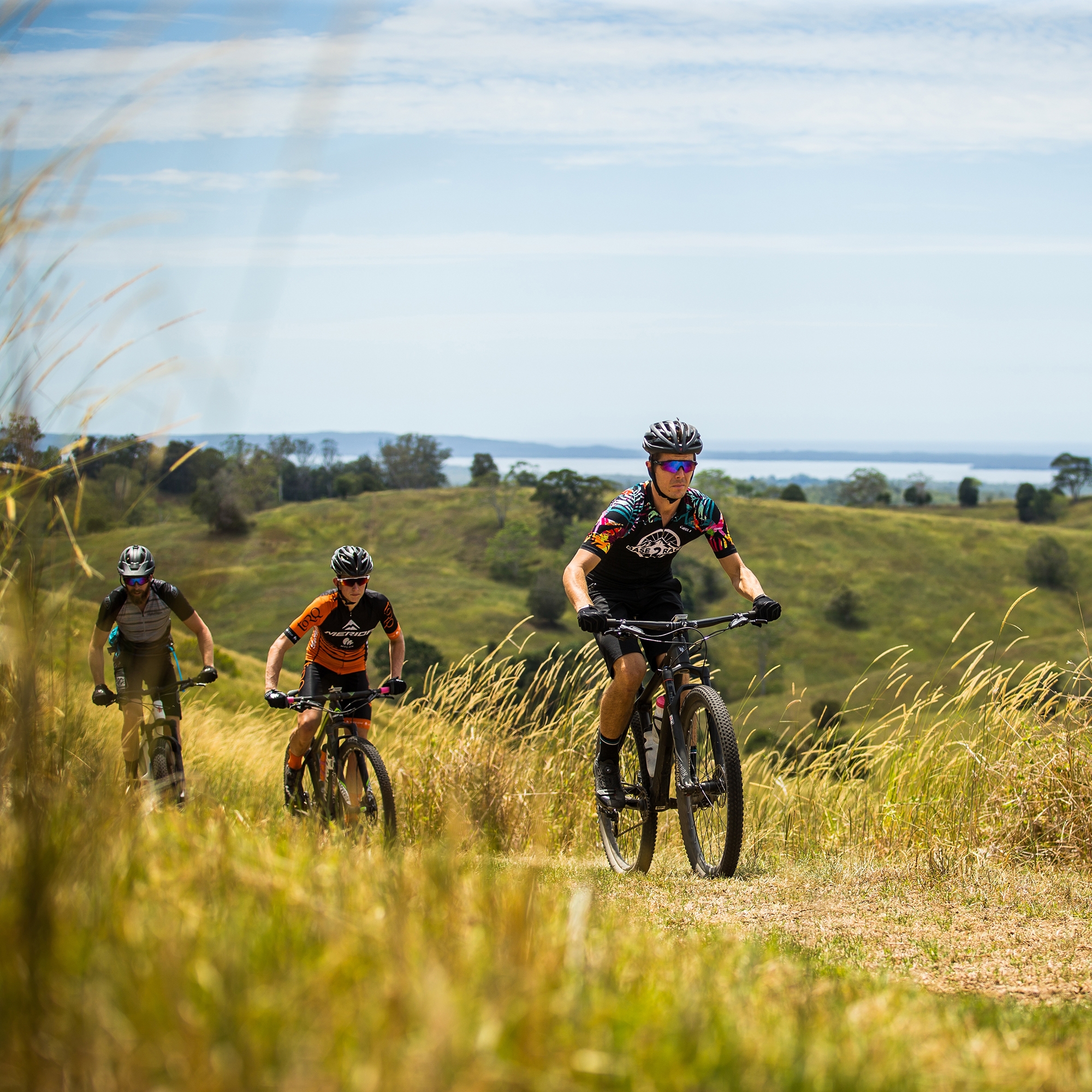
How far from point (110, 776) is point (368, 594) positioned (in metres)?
4.57

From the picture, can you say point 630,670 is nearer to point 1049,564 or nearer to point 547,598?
point 547,598

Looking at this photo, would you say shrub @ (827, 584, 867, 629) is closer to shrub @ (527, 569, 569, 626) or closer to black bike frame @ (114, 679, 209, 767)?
shrub @ (527, 569, 569, 626)

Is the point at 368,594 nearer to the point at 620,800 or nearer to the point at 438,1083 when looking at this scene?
the point at 620,800

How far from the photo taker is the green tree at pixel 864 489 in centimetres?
19362

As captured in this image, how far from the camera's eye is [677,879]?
6262mm

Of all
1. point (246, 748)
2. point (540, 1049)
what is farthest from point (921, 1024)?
point (246, 748)

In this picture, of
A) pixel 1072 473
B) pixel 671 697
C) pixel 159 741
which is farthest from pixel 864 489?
pixel 671 697

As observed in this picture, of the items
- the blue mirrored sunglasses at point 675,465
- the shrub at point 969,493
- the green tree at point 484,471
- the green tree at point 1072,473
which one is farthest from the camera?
the shrub at point 969,493

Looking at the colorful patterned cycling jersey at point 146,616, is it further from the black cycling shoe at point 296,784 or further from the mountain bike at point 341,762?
the black cycling shoe at point 296,784

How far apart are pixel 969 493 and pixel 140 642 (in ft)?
638

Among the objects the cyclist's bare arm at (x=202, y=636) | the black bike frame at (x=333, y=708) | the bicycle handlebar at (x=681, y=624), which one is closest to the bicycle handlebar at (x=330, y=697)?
the black bike frame at (x=333, y=708)

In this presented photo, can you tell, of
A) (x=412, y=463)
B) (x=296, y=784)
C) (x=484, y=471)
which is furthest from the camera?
(x=412, y=463)

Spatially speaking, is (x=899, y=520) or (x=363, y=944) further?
(x=899, y=520)

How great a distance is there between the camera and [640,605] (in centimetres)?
706
